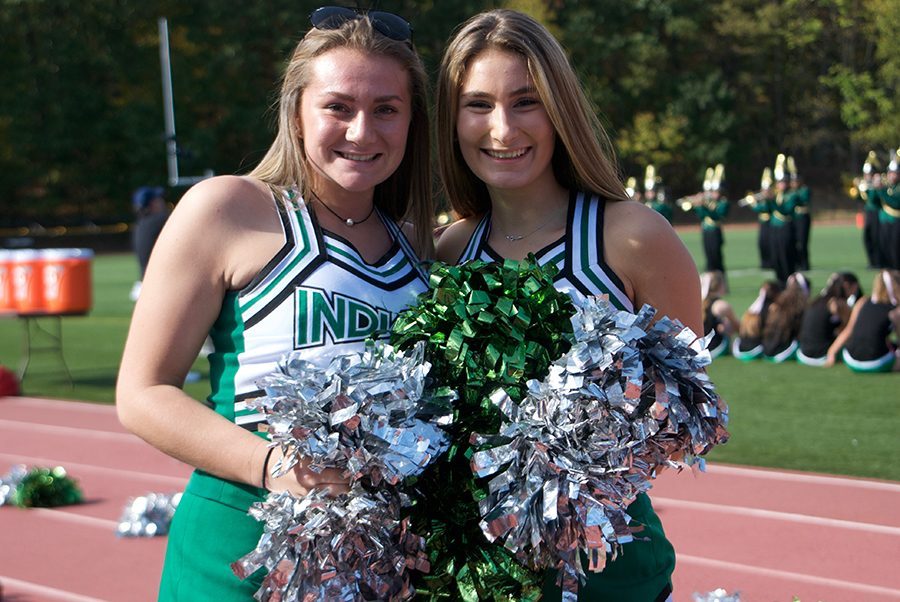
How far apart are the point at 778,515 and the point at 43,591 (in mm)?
3079

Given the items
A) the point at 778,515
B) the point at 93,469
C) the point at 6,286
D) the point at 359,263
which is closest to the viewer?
the point at 359,263

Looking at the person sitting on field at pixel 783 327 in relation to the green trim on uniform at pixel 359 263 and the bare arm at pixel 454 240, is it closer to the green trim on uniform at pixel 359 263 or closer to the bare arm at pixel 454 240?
the bare arm at pixel 454 240

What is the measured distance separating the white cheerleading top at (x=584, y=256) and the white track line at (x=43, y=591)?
283 cm

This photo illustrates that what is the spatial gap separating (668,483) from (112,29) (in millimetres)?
34675

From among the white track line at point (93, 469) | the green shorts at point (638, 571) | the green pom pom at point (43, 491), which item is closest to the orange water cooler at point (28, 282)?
the white track line at point (93, 469)

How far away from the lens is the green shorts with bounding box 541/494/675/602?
176cm

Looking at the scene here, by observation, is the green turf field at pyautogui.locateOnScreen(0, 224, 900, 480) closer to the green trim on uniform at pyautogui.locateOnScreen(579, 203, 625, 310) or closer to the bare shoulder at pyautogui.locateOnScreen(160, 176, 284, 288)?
the green trim on uniform at pyautogui.locateOnScreen(579, 203, 625, 310)

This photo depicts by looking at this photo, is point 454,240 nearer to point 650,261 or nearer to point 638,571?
point 650,261

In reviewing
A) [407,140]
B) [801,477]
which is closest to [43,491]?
[801,477]

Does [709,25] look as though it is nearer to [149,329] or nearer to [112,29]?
[112,29]

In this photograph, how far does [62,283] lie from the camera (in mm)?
9203

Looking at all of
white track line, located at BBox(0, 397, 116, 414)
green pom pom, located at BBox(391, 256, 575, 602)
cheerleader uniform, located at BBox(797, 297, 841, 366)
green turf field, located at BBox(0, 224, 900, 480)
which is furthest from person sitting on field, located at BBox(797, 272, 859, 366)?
green pom pom, located at BBox(391, 256, 575, 602)

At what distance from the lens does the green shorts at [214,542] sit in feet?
5.59

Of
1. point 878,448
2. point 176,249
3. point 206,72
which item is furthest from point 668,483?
point 206,72
